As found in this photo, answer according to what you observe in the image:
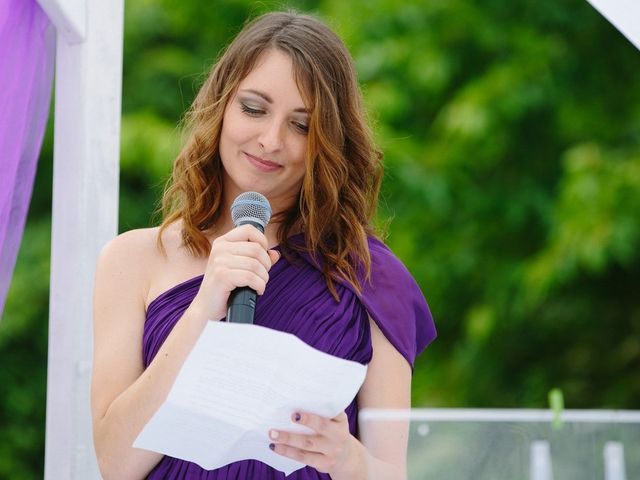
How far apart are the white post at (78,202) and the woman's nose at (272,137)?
695 mm

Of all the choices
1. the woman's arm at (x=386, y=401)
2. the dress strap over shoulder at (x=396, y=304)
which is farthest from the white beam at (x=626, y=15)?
the woman's arm at (x=386, y=401)

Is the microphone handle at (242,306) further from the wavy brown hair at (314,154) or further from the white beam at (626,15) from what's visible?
the white beam at (626,15)

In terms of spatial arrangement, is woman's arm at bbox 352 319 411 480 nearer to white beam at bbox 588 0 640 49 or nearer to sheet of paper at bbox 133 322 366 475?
sheet of paper at bbox 133 322 366 475

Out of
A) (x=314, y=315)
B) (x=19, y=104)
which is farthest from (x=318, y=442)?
(x=19, y=104)

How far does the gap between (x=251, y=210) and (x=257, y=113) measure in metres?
0.27

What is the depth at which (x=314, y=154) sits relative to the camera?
2.13 metres

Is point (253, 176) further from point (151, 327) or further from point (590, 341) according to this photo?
point (590, 341)

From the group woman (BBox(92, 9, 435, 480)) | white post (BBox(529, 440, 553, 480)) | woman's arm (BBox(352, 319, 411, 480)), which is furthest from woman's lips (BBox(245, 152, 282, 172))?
white post (BBox(529, 440, 553, 480))

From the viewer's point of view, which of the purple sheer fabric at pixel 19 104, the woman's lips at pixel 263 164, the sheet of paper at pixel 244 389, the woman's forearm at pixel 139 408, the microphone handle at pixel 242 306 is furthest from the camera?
the purple sheer fabric at pixel 19 104

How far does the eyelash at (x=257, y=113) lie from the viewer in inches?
84.1

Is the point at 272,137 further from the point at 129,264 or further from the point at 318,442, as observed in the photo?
the point at 318,442

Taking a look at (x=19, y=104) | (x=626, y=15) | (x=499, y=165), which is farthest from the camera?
(x=499, y=165)

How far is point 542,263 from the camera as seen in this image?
6.30 metres

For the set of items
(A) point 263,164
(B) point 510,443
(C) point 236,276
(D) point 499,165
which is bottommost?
(B) point 510,443
